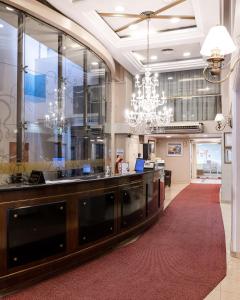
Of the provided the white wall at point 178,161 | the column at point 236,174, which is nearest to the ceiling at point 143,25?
the column at point 236,174

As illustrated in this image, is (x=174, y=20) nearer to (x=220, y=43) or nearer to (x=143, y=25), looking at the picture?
(x=143, y=25)

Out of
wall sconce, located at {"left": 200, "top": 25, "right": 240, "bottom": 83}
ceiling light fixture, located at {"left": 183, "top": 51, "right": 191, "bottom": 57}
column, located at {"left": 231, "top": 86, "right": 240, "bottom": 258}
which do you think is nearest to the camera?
wall sconce, located at {"left": 200, "top": 25, "right": 240, "bottom": 83}

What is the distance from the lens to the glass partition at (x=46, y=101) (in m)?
5.95

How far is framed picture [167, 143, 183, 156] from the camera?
16.6 m

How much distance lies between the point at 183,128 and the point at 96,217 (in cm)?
866

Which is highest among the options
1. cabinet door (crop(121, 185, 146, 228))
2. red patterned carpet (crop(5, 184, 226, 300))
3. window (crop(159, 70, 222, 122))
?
window (crop(159, 70, 222, 122))

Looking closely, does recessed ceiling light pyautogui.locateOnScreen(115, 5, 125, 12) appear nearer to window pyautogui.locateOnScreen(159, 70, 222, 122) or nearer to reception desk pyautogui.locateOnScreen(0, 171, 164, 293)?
reception desk pyautogui.locateOnScreen(0, 171, 164, 293)

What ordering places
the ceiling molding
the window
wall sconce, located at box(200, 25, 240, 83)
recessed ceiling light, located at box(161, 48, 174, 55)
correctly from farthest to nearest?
the window
recessed ceiling light, located at box(161, 48, 174, 55)
the ceiling molding
wall sconce, located at box(200, 25, 240, 83)

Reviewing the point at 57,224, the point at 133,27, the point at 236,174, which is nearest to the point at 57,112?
the point at 133,27

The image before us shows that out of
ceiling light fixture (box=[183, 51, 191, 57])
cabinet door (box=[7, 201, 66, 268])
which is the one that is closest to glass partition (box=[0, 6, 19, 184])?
cabinet door (box=[7, 201, 66, 268])

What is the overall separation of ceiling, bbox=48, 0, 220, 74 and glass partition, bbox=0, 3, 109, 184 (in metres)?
0.69

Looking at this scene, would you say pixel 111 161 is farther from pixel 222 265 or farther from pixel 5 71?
pixel 222 265

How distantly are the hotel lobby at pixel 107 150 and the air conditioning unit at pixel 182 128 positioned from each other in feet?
0.20

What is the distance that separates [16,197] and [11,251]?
570 mm
